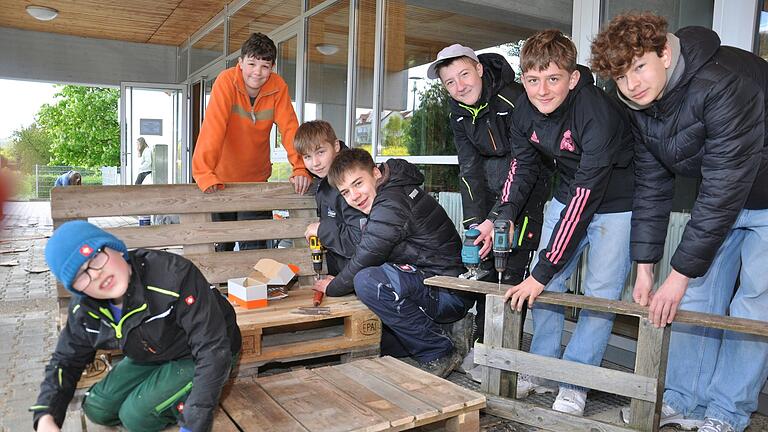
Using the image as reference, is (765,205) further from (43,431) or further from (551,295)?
(43,431)

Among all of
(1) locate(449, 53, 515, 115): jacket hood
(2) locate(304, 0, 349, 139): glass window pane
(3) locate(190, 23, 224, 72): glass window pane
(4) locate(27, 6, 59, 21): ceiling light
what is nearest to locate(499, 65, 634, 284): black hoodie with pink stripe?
(1) locate(449, 53, 515, 115): jacket hood

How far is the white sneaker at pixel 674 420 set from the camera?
2447mm

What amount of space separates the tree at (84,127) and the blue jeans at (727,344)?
28.7 m

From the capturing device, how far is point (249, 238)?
→ 3.50 meters

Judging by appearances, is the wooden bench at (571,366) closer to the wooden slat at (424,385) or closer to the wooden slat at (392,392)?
the wooden slat at (424,385)

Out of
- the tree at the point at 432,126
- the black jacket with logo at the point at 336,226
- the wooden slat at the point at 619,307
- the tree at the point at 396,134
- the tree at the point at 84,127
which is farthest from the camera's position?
the tree at the point at 84,127

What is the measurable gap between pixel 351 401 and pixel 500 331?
75cm

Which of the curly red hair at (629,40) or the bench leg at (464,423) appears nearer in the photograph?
the curly red hair at (629,40)

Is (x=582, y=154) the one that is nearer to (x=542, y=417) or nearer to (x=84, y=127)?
(x=542, y=417)

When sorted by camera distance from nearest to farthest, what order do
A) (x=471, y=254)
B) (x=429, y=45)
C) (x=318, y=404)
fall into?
(x=318, y=404), (x=471, y=254), (x=429, y=45)

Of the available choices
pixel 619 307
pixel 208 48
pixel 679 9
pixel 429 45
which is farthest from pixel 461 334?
pixel 208 48

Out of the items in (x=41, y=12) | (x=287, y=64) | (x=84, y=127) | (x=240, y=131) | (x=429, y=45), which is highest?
(x=41, y=12)

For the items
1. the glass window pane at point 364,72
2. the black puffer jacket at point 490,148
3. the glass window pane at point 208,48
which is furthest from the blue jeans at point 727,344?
the glass window pane at point 208,48

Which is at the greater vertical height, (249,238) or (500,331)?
(249,238)
